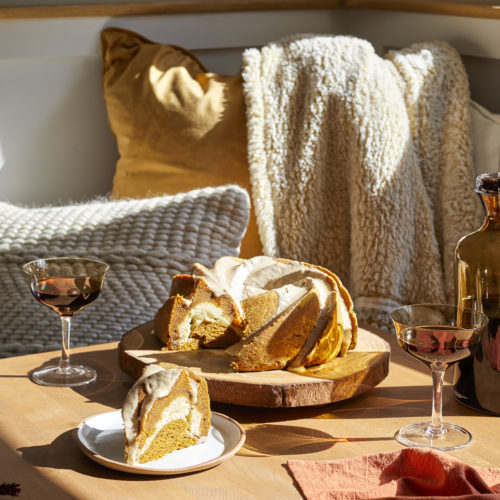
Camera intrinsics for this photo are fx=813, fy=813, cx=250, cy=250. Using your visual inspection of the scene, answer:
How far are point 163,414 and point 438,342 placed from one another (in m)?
0.33

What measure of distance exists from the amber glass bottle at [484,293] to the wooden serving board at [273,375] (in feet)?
0.41

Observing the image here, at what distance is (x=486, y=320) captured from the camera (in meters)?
1.00

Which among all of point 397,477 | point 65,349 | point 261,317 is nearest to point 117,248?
point 65,349

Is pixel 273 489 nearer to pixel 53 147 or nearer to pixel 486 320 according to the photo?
pixel 486 320

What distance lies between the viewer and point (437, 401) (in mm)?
999

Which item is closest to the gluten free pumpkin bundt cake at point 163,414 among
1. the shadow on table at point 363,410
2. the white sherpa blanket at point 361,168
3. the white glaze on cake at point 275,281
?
the shadow on table at point 363,410

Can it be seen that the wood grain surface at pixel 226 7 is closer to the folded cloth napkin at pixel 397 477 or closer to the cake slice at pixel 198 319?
the cake slice at pixel 198 319

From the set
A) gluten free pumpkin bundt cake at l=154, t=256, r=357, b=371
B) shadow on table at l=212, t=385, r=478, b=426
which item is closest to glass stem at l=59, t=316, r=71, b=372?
gluten free pumpkin bundt cake at l=154, t=256, r=357, b=371

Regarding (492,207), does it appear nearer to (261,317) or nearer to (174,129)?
(261,317)

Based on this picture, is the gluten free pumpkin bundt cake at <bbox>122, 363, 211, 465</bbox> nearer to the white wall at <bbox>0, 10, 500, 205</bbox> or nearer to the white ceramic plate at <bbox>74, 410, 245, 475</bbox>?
the white ceramic plate at <bbox>74, 410, 245, 475</bbox>

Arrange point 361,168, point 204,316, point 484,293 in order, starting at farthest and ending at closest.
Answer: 1. point 361,168
2. point 204,316
3. point 484,293

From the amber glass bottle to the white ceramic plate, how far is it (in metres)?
0.34

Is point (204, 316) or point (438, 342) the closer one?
point (438, 342)

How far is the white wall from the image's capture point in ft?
6.91
